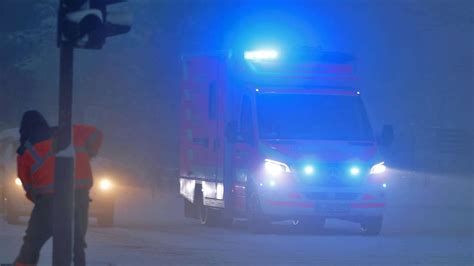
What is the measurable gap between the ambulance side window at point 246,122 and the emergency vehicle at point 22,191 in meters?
2.69

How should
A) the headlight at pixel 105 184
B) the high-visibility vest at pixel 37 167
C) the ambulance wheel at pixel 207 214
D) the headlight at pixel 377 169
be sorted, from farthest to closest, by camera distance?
1. the ambulance wheel at pixel 207 214
2. the headlight at pixel 105 184
3. the headlight at pixel 377 169
4. the high-visibility vest at pixel 37 167

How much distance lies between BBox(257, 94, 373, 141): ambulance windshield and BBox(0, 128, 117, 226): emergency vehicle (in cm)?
322

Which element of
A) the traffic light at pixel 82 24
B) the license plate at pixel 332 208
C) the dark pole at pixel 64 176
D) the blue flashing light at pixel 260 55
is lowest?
the dark pole at pixel 64 176

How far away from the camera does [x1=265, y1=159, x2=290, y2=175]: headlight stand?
845 inches

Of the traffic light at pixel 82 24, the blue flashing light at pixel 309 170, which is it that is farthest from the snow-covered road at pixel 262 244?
the traffic light at pixel 82 24

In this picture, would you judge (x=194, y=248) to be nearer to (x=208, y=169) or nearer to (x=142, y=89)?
(x=208, y=169)

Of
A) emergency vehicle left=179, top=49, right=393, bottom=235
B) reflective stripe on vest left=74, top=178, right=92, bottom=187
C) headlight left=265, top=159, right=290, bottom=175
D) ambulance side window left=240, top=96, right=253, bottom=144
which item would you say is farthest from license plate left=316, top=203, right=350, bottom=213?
reflective stripe on vest left=74, top=178, right=92, bottom=187

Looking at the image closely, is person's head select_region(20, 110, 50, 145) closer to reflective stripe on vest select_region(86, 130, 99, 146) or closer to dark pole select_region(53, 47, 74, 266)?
reflective stripe on vest select_region(86, 130, 99, 146)

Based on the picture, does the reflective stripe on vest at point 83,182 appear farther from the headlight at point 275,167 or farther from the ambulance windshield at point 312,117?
the ambulance windshield at point 312,117

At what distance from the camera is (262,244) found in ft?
63.6

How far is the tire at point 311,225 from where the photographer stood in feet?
78.8

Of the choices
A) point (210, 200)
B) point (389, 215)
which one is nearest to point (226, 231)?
point (210, 200)

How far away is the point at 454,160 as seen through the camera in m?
43.6

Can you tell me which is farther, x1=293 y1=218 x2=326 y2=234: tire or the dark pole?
x1=293 y1=218 x2=326 y2=234: tire
